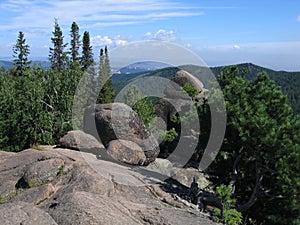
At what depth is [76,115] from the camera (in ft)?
98.4

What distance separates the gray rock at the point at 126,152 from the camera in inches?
715

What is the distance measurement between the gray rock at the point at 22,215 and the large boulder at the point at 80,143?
37.0ft

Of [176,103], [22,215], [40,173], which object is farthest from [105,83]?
[22,215]

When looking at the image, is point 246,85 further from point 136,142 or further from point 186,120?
point 136,142

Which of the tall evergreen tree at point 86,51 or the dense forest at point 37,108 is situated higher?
the tall evergreen tree at point 86,51

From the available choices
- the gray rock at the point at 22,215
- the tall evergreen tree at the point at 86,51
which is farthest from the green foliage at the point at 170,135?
the tall evergreen tree at the point at 86,51

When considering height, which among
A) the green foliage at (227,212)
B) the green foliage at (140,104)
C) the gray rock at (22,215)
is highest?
the green foliage at (140,104)

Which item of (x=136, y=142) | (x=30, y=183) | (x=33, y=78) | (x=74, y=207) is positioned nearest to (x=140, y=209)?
(x=74, y=207)

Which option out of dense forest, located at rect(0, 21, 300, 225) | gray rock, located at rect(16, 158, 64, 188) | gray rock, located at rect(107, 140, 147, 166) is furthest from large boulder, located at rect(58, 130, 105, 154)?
dense forest, located at rect(0, 21, 300, 225)

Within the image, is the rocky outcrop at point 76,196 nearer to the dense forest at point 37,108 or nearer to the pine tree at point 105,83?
the dense forest at point 37,108

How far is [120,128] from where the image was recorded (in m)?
20.4

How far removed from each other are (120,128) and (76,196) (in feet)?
38.1

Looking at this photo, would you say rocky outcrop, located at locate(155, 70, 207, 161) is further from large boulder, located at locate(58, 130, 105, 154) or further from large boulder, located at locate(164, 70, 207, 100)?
large boulder, located at locate(58, 130, 105, 154)

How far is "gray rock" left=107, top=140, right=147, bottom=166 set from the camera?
18.2m
